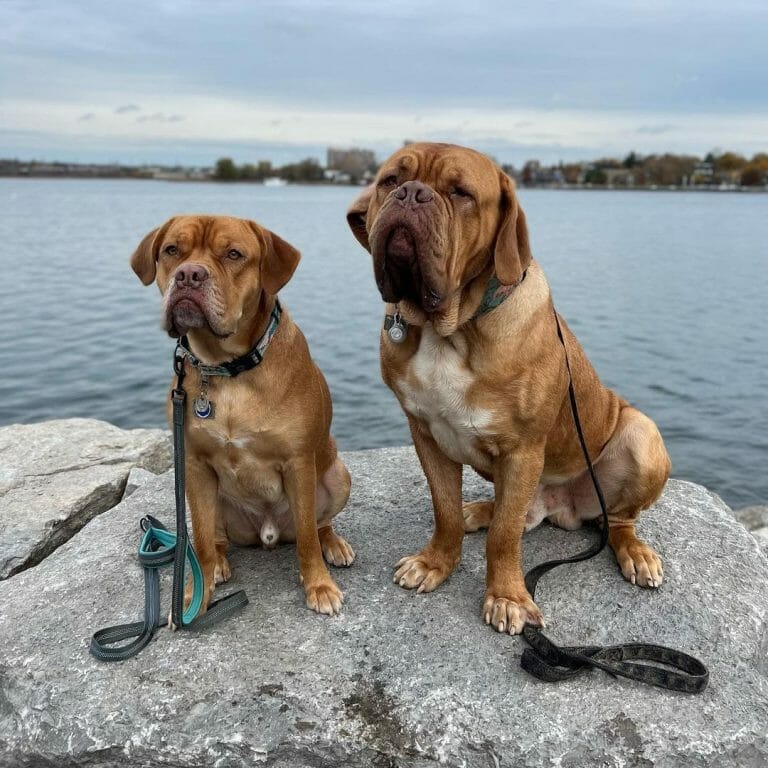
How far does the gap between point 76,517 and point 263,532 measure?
1891mm

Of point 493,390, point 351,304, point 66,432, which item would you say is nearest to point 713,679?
point 493,390

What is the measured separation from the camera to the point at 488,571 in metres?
4.07

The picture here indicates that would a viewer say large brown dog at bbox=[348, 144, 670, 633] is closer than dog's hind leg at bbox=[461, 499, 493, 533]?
Yes

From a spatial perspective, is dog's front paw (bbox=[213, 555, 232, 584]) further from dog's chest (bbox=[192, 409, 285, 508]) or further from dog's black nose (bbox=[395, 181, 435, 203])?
dog's black nose (bbox=[395, 181, 435, 203])

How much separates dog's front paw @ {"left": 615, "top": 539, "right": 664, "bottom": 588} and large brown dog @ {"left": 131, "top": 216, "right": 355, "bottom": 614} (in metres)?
1.59

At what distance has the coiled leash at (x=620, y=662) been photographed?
140 inches

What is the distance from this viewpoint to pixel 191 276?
3.62 meters

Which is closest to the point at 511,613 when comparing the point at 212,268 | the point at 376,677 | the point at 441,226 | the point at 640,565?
the point at 376,677

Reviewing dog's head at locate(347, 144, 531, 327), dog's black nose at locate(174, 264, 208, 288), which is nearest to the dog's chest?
dog's black nose at locate(174, 264, 208, 288)

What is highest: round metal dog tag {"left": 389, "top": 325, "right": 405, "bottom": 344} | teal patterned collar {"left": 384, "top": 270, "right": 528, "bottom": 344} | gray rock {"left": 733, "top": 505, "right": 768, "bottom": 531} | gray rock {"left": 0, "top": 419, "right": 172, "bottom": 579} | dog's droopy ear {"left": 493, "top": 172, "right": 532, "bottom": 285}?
dog's droopy ear {"left": 493, "top": 172, "right": 532, "bottom": 285}

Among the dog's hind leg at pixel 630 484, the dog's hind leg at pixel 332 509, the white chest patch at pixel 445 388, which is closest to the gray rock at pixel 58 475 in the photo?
the dog's hind leg at pixel 332 509

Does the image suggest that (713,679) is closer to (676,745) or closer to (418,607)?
(676,745)

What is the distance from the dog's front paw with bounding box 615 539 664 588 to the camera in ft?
14.0

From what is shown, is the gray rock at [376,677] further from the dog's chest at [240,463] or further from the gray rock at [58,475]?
the gray rock at [58,475]
